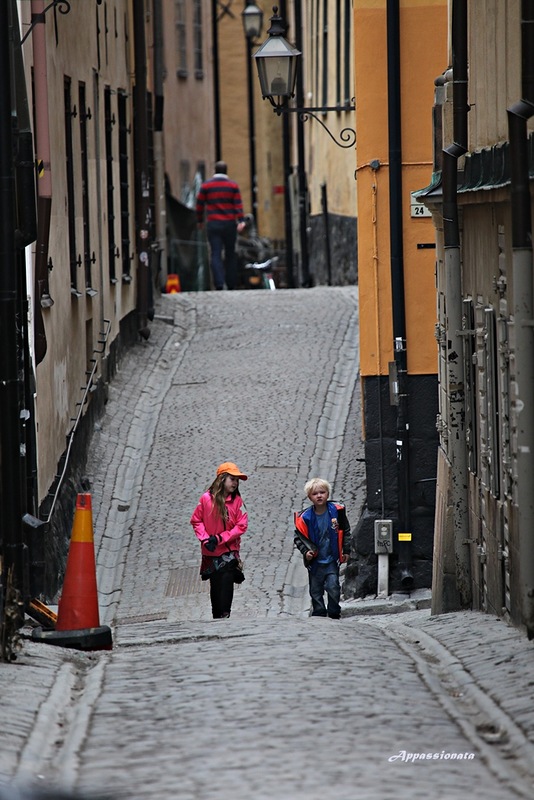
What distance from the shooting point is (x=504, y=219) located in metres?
10.1

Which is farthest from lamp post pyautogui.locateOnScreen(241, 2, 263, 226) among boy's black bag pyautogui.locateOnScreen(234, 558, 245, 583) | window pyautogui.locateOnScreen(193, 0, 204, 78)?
boy's black bag pyautogui.locateOnScreen(234, 558, 245, 583)

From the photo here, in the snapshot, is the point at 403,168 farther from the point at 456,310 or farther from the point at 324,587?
the point at 324,587

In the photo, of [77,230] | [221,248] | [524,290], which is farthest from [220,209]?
[524,290]

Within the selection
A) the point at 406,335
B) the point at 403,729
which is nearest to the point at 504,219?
the point at 403,729

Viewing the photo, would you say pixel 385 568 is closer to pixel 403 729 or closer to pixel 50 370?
pixel 50 370

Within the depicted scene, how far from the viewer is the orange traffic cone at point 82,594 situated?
10406 millimetres

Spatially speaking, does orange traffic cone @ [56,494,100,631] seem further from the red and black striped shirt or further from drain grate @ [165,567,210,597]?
the red and black striped shirt

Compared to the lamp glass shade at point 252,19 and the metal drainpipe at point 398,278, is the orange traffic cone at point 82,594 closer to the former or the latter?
the metal drainpipe at point 398,278

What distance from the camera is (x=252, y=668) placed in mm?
8945

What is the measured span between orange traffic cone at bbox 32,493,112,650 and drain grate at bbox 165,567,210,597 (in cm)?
376

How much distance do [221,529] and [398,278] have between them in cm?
396

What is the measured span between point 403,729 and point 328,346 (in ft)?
49.0

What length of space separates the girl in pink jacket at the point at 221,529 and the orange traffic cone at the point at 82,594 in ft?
6.47

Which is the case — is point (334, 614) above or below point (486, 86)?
below
